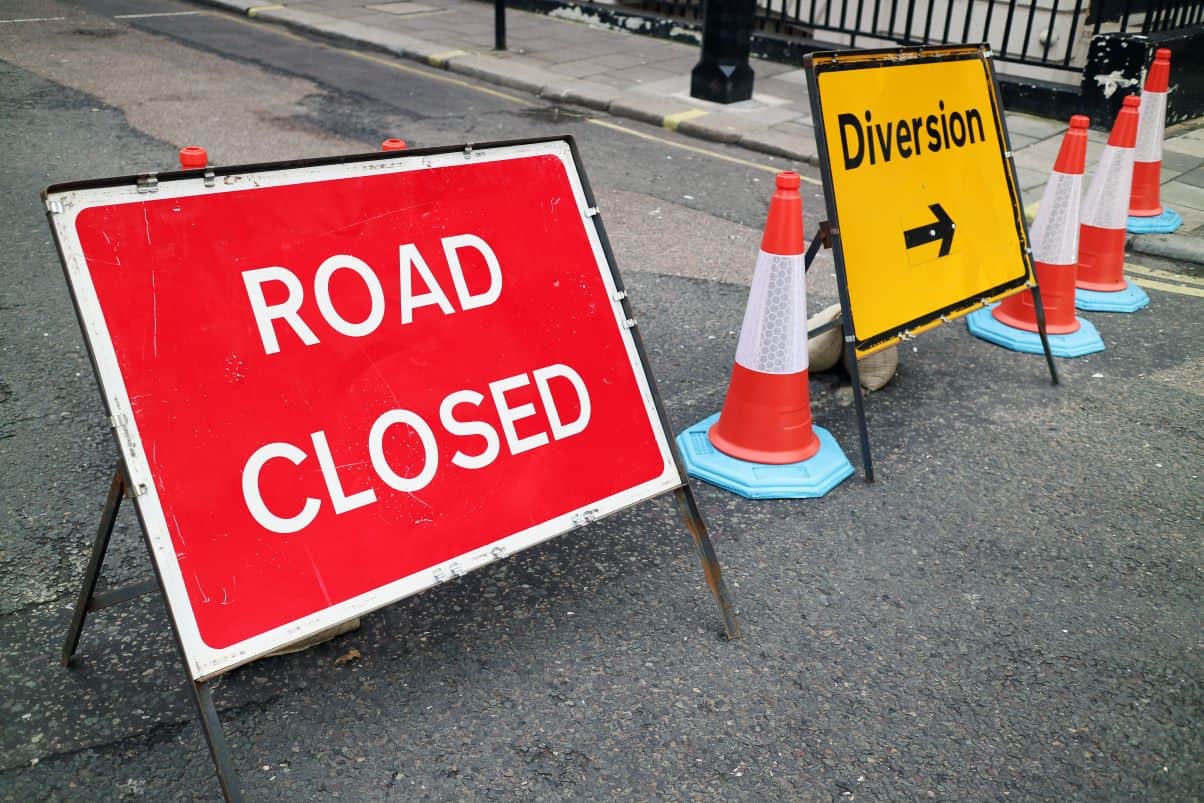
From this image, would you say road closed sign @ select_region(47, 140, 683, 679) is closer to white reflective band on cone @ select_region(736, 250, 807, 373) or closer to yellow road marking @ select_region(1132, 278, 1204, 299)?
white reflective band on cone @ select_region(736, 250, 807, 373)

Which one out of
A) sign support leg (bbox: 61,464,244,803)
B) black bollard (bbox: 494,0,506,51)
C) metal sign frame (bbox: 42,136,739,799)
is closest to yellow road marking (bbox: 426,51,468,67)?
black bollard (bbox: 494,0,506,51)

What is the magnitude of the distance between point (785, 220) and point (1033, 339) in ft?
7.03

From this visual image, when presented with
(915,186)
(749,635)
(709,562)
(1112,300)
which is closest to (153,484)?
(709,562)

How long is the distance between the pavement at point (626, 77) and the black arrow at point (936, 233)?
3.14 metres

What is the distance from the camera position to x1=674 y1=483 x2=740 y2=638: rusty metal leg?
294cm

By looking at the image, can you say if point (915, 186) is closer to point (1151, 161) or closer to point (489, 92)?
point (1151, 161)

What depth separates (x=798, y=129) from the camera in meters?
9.14

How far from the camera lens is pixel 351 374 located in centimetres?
250

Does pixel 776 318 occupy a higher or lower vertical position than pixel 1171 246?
higher

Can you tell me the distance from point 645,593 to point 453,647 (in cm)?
63

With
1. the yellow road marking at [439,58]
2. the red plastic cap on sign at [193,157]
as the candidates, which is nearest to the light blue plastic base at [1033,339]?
the red plastic cap on sign at [193,157]

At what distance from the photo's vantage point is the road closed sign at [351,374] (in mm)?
2230

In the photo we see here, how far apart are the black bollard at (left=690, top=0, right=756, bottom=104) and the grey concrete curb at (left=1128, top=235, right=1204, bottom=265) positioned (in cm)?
444

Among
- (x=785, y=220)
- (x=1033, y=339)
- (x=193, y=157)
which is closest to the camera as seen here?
(x=193, y=157)
